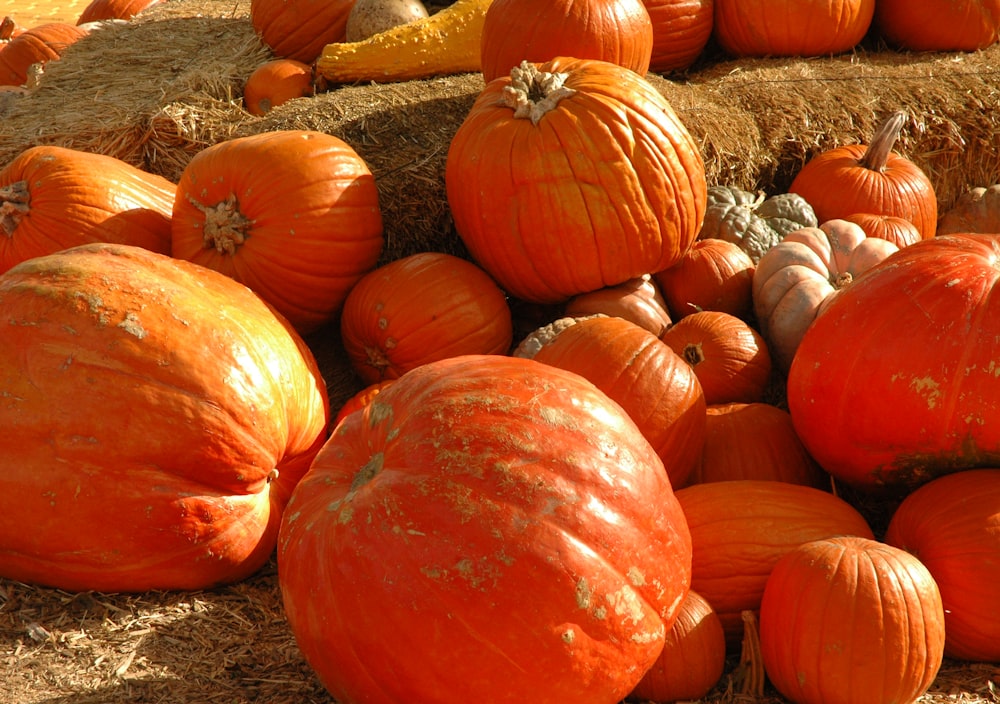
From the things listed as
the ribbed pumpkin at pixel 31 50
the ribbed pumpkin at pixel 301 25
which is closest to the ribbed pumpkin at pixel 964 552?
the ribbed pumpkin at pixel 301 25

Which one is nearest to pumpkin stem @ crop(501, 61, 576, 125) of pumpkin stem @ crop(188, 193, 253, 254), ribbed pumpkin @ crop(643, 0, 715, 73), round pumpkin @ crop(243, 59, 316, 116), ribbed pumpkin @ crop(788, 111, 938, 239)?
pumpkin stem @ crop(188, 193, 253, 254)

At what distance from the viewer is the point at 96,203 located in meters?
3.67

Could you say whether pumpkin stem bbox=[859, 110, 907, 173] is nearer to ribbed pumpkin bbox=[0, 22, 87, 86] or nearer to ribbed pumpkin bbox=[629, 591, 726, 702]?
ribbed pumpkin bbox=[629, 591, 726, 702]

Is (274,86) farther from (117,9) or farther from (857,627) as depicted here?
(857,627)

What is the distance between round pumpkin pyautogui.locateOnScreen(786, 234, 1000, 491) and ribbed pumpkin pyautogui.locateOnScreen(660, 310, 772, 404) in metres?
0.54

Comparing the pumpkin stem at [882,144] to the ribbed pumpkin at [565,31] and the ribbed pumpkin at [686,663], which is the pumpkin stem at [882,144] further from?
the ribbed pumpkin at [686,663]

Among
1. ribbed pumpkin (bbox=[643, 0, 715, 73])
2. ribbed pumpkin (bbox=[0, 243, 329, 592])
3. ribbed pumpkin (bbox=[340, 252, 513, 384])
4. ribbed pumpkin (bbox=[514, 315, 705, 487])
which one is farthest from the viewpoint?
ribbed pumpkin (bbox=[643, 0, 715, 73])

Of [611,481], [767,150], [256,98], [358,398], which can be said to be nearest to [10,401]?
[358,398]

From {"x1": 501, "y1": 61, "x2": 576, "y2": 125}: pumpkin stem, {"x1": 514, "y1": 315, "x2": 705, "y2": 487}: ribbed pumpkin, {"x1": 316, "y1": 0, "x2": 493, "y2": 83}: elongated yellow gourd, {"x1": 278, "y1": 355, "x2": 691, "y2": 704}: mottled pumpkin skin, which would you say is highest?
{"x1": 501, "y1": 61, "x2": 576, "y2": 125}: pumpkin stem

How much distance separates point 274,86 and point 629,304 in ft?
9.14

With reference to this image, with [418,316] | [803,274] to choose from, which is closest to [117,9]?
[418,316]

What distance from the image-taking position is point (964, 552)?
2.49 meters

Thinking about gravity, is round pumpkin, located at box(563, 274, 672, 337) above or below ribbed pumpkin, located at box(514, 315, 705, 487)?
below

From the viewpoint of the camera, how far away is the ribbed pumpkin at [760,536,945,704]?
225 cm
